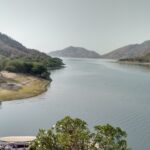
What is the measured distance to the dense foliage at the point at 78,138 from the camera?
115 feet

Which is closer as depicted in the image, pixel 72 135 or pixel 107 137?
pixel 107 137

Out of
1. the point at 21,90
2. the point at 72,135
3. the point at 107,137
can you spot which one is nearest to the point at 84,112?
the point at 21,90

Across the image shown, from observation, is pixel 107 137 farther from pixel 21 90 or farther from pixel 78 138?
pixel 21 90

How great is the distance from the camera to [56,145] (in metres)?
36.2

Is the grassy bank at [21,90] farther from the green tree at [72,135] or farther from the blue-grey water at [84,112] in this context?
the green tree at [72,135]

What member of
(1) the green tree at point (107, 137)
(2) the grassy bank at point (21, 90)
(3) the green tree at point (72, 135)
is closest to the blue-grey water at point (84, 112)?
(2) the grassy bank at point (21, 90)

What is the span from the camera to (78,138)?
116 feet

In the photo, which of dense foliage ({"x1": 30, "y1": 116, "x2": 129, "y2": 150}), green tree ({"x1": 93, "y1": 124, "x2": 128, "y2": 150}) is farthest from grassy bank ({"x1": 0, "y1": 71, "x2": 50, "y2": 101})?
green tree ({"x1": 93, "y1": 124, "x2": 128, "y2": 150})

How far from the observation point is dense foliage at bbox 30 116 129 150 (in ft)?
115

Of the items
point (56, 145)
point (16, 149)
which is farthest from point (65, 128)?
point (16, 149)

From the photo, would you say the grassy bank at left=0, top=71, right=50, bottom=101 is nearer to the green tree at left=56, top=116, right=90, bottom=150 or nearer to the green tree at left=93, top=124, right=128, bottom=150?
the green tree at left=56, top=116, right=90, bottom=150

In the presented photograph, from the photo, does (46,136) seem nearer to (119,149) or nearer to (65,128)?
(65,128)

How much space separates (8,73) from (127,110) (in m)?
99.1

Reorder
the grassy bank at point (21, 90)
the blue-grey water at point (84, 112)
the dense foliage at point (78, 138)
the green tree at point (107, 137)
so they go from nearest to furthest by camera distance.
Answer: the green tree at point (107, 137), the dense foliage at point (78, 138), the blue-grey water at point (84, 112), the grassy bank at point (21, 90)
